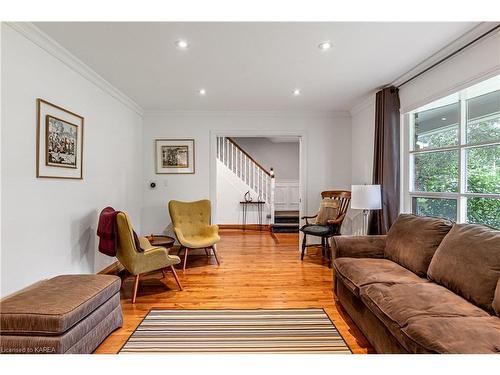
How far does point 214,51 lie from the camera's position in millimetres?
2607

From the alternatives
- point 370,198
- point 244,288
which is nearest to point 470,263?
Result: point 370,198

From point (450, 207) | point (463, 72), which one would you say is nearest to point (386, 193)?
point (450, 207)

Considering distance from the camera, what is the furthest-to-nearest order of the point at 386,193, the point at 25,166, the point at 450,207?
the point at 386,193, the point at 450,207, the point at 25,166

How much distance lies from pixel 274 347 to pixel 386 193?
233cm

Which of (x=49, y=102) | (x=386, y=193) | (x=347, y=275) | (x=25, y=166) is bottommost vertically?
(x=347, y=275)

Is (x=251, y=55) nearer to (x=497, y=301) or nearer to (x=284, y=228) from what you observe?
(x=497, y=301)

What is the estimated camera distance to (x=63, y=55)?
103 inches

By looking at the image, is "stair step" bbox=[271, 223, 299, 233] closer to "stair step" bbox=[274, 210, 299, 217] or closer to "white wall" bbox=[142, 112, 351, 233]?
"stair step" bbox=[274, 210, 299, 217]

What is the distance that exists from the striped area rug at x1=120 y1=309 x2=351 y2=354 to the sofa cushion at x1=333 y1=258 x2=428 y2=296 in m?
0.43

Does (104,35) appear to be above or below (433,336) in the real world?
above

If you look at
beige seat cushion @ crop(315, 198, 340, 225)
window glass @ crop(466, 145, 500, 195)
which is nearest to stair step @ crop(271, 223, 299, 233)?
beige seat cushion @ crop(315, 198, 340, 225)

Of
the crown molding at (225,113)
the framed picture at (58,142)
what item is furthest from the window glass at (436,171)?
the framed picture at (58,142)

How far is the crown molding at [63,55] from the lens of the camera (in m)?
2.18
